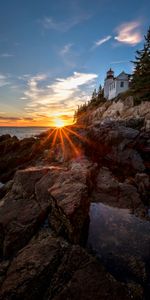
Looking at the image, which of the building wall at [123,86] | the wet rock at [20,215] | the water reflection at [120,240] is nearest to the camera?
the water reflection at [120,240]

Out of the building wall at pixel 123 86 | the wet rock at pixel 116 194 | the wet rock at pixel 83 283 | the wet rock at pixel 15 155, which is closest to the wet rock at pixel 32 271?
the wet rock at pixel 83 283

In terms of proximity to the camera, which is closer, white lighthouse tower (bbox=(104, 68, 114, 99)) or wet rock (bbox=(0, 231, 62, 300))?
wet rock (bbox=(0, 231, 62, 300))

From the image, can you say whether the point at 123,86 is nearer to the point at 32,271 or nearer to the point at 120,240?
the point at 120,240

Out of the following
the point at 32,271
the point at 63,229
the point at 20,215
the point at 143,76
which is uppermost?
the point at 143,76

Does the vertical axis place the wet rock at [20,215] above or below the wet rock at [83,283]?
above

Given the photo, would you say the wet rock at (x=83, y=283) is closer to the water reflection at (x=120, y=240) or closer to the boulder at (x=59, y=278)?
the boulder at (x=59, y=278)

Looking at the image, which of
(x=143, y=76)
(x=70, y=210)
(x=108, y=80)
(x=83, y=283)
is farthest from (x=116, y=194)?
(x=108, y=80)

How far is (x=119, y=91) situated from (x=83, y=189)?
173 ft

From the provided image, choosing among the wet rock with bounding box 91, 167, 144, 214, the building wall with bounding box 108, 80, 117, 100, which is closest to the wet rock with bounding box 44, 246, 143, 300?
the wet rock with bounding box 91, 167, 144, 214

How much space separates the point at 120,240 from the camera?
828cm

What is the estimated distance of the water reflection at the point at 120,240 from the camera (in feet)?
22.5

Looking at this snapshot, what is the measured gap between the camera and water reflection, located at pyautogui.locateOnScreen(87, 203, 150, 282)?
6859mm

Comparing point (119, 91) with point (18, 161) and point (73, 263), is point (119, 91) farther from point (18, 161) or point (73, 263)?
point (73, 263)

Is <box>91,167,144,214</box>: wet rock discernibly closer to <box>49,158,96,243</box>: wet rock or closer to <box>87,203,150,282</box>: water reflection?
<box>87,203,150,282</box>: water reflection
